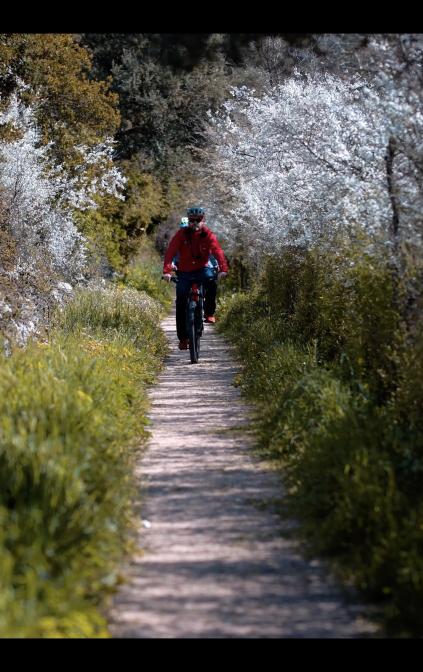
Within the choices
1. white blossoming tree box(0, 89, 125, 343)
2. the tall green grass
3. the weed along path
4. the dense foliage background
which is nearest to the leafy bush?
the dense foliage background

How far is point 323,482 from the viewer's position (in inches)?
281

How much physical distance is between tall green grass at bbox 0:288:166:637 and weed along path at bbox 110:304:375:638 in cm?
18

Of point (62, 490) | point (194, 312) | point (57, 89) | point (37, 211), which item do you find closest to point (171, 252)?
point (194, 312)

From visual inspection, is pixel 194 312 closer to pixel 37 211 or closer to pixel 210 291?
pixel 210 291

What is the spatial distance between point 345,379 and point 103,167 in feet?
44.6

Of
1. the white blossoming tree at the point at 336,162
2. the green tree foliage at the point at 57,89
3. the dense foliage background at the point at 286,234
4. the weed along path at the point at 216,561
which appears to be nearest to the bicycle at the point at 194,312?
the dense foliage background at the point at 286,234

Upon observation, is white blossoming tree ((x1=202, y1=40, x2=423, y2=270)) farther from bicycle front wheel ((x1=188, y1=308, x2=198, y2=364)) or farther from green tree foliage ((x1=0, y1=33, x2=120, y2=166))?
green tree foliage ((x1=0, y1=33, x2=120, y2=166))

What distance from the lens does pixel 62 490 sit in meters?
5.98

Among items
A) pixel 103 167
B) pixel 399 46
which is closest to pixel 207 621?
pixel 399 46

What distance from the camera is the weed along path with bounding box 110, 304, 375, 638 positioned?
16.6 ft

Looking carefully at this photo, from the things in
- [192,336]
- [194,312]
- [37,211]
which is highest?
[37,211]

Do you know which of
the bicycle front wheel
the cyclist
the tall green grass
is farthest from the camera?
the cyclist

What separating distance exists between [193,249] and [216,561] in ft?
30.2
